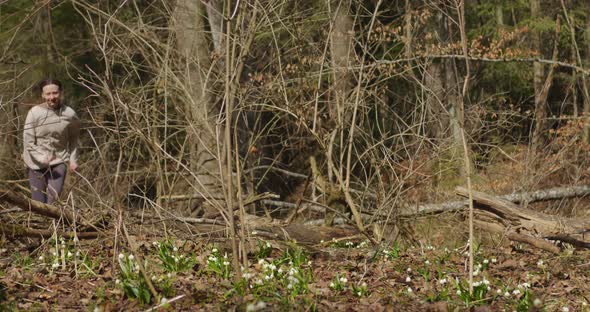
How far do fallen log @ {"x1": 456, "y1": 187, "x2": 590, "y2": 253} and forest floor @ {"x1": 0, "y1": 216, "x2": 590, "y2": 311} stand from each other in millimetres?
209

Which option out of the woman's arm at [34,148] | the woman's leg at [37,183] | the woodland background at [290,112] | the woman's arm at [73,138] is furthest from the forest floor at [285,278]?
the woman's arm at [73,138]

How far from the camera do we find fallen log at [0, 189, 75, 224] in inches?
272

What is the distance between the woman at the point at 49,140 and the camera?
8.76 metres

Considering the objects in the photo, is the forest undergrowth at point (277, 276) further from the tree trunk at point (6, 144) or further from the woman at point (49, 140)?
the tree trunk at point (6, 144)

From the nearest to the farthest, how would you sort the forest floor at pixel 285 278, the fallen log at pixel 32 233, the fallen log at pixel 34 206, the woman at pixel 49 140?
1. the forest floor at pixel 285 278
2. the fallen log at pixel 34 206
3. the fallen log at pixel 32 233
4. the woman at pixel 49 140

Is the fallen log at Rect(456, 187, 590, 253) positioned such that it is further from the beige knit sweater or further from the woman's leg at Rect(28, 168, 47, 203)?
the woman's leg at Rect(28, 168, 47, 203)

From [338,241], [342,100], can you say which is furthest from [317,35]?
[338,241]

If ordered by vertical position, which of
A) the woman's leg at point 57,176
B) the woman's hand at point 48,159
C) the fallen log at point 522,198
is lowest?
the fallen log at point 522,198

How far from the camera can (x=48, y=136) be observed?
29.1 feet

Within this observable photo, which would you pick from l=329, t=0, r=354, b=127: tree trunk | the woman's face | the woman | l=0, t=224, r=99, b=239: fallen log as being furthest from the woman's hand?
l=329, t=0, r=354, b=127: tree trunk

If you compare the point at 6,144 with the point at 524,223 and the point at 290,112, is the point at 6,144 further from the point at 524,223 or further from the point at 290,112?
the point at 524,223

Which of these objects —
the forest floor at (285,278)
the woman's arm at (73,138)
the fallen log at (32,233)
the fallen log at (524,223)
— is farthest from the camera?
the woman's arm at (73,138)

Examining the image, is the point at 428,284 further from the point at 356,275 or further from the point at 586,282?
the point at 586,282

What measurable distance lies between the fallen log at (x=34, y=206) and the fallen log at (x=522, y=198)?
3.85 metres
